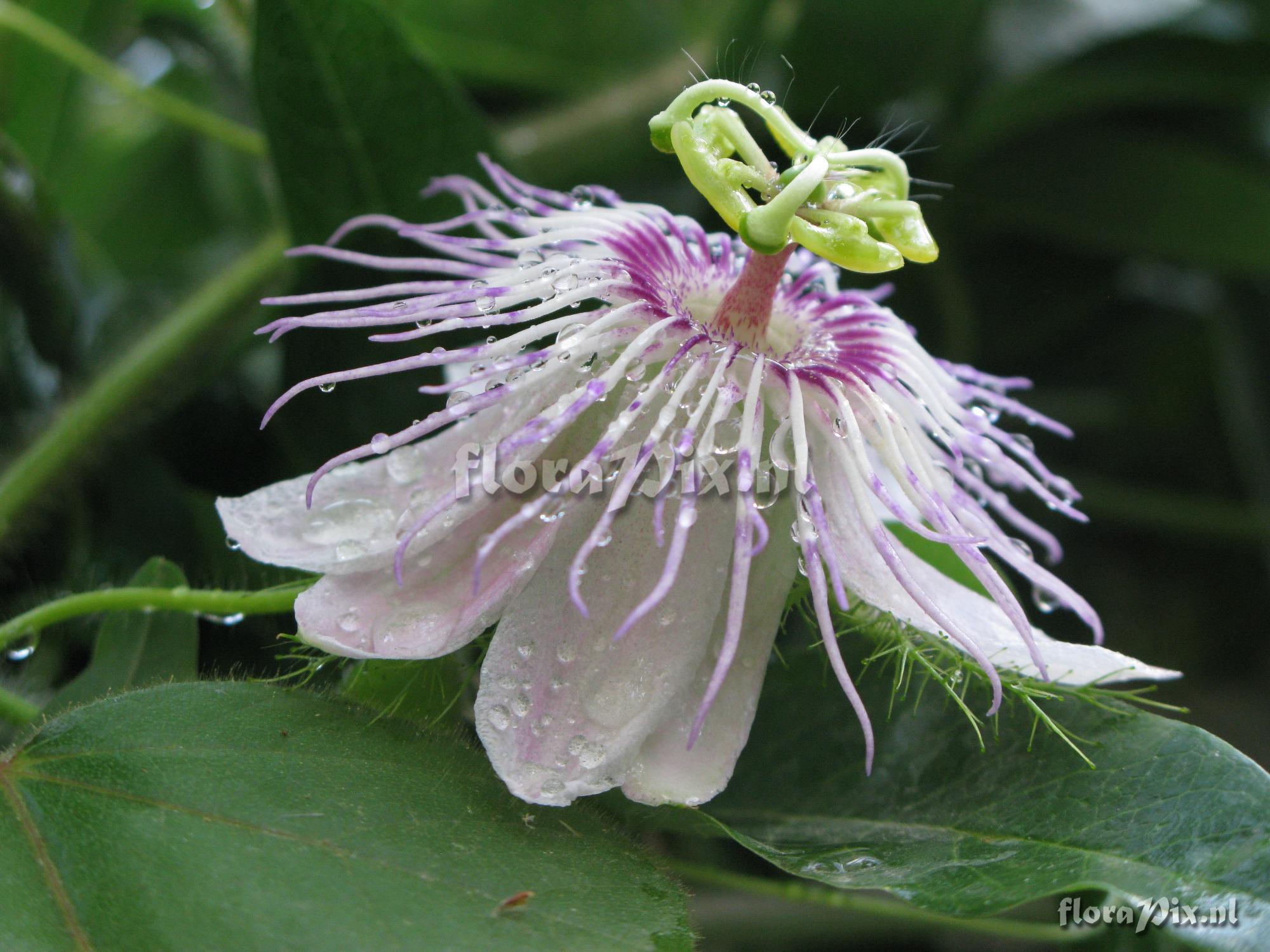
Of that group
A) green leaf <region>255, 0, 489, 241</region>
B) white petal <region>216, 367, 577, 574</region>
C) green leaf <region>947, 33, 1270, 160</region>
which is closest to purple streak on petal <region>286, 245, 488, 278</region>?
white petal <region>216, 367, 577, 574</region>

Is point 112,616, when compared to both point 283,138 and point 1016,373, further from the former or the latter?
point 1016,373

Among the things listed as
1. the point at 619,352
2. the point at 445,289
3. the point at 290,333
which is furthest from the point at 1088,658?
the point at 290,333

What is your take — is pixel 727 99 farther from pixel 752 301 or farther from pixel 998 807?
pixel 998 807

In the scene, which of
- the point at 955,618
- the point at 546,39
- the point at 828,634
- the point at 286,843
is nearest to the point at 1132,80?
the point at 546,39

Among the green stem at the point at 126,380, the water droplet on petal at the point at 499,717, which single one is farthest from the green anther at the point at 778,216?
the green stem at the point at 126,380

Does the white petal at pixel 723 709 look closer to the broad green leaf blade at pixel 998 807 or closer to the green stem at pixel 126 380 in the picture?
the broad green leaf blade at pixel 998 807
